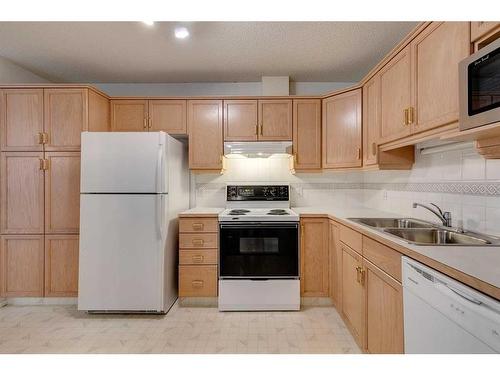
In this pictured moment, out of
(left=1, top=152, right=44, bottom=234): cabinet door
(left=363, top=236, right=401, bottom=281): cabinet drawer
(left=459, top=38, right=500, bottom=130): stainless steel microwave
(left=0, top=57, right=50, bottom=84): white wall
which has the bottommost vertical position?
(left=363, top=236, right=401, bottom=281): cabinet drawer

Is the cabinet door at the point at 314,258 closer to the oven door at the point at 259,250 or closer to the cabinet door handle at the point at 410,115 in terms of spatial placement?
the oven door at the point at 259,250

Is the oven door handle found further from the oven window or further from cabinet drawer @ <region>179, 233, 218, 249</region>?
the oven window

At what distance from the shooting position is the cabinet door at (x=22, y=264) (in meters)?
2.55

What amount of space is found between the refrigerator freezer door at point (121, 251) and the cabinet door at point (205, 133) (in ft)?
2.52

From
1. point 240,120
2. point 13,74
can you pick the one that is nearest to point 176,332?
point 240,120

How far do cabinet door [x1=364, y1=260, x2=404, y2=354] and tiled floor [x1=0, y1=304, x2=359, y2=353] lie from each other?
0.34 meters

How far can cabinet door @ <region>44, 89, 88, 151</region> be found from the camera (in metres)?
2.55

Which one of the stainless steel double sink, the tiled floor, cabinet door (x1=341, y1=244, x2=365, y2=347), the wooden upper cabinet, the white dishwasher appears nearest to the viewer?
the white dishwasher

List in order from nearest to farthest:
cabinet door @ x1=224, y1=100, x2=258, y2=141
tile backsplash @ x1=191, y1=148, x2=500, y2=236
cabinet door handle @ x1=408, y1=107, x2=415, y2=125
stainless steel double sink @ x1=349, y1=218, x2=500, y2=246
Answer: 1. stainless steel double sink @ x1=349, y1=218, x2=500, y2=246
2. tile backsplash @ x1=191, y1=148, x2=500, y2=236
3. cabinet door handle @ x1=408, y1=107, x2=415, y2=125
4. cabinet door @ x1=224, y1=100, x2=258, y2=141

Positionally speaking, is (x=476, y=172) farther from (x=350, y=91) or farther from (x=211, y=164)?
(x=211, y=164)

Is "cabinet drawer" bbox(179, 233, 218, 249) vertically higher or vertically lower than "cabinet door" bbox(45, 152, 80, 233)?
lower

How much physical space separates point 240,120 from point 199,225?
47.6 inches

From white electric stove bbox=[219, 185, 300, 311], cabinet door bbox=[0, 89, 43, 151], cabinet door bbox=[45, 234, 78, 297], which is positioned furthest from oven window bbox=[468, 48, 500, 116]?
cabinet door bbox=[0, 89, 43, 151]

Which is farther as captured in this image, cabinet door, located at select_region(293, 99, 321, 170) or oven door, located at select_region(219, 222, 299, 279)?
cabinet door, located at select_region(293, 99, 321, 170)
